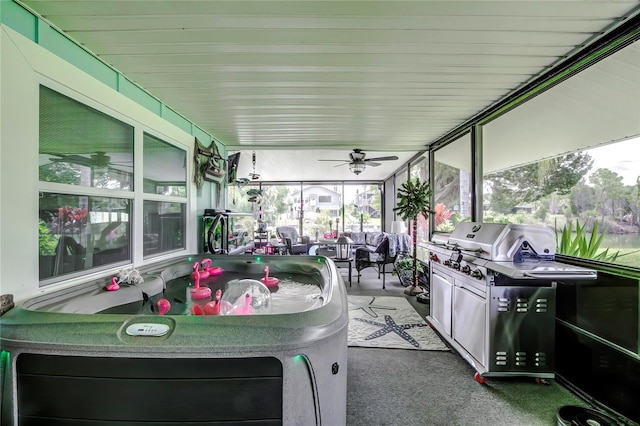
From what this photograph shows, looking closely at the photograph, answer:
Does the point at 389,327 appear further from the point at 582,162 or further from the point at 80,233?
the point at 80,233

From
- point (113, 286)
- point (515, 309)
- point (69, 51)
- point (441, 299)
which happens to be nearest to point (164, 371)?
point (113, 286)

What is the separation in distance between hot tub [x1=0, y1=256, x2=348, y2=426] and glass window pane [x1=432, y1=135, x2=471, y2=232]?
342 centimetres

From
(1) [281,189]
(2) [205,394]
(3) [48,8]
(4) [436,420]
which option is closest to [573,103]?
(4) [436,420]

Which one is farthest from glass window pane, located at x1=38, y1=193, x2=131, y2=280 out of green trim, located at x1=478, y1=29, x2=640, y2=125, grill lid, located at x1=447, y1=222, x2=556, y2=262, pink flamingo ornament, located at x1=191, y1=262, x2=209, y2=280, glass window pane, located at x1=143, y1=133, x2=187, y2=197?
green trim, located at x1=478, y1=29, x2=640, y2=125

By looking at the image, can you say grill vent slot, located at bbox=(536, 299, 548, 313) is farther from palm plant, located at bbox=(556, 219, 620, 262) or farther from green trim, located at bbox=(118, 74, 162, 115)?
green trim, located at bbox=(118, 74, 162, 115)

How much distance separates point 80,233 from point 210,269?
1326 mm

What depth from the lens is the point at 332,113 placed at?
3193 mm

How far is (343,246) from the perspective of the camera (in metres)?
6.77

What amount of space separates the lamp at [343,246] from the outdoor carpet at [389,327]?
77.0 inches

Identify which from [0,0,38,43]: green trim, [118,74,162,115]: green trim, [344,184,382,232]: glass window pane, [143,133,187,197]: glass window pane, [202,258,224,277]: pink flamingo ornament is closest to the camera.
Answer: [0,0,38,43]: green trim

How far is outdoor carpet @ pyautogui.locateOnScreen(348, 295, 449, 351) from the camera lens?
9.31 feet

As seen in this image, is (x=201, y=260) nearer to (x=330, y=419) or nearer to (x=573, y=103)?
(x=330, y=419)

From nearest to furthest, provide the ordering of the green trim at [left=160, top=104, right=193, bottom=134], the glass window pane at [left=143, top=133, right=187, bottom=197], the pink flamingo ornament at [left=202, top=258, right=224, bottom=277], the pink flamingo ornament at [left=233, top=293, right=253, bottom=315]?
the pink flamingo ornament at [left=233, top=293, right=253, bottom=315], the glass window pane at [left=143, top=133, right=187, bottom=197], the green trim at [left=160, top=104, right=193, bottom=134], the pink flamingo ornament at [left=202, top=258, right=224, bottom=277]

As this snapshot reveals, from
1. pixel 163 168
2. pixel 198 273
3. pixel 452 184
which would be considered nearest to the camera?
pixel 198 273
